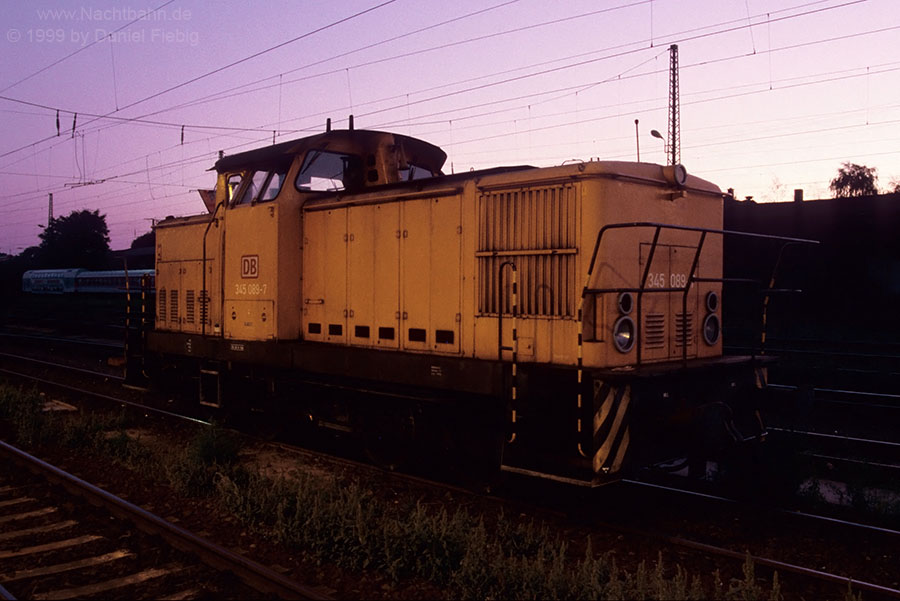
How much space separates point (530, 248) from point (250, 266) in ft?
13.0

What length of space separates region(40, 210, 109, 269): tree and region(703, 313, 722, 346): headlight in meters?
60.3

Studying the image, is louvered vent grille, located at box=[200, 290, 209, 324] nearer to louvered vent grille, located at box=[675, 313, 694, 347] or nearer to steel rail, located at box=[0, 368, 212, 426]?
steel rail, located at box=[0, 368, 212, 426]

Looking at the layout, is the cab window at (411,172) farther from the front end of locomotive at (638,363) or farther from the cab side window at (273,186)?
the front end of locomotive at (638,363)

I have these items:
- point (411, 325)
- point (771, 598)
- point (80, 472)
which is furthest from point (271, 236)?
point (771, 598)

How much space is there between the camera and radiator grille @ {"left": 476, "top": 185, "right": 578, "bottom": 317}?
19.2 feet

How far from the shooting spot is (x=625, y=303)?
575cm

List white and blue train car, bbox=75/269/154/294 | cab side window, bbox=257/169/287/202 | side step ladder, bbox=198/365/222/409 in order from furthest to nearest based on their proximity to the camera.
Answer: white and blue train car, bbox=75/269/154/294 → side step ladder, bbox=198/365/222/409 → cab side window, bbox=257/169/287/202

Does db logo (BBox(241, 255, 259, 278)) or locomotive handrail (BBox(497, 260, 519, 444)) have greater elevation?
db logo (BBox(241, 255, 259, 278))

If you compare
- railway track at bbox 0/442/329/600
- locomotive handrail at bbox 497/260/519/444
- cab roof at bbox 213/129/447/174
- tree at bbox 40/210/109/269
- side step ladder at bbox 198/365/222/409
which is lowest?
railway track at bbox 0/442/329/600

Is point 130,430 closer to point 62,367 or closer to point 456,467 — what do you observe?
point 456,467

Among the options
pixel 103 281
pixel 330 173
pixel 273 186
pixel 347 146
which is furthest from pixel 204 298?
pixel 103 281

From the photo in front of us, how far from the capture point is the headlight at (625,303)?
570 centimetres

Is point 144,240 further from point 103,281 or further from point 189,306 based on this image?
point 189,306

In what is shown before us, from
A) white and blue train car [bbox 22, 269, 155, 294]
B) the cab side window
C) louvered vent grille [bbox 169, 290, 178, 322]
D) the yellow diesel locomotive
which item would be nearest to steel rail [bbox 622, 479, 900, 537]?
the yellow diesel locomotive
